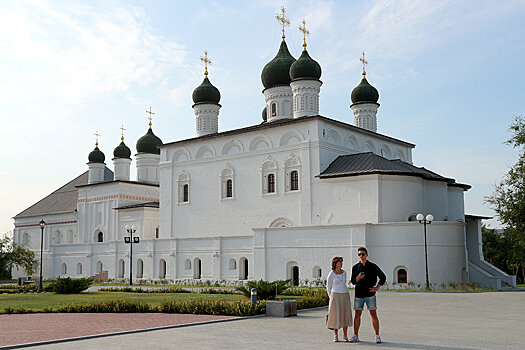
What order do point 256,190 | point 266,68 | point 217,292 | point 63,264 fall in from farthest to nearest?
point 63,264 < point 266,68 < point 256,190 < point 217,292

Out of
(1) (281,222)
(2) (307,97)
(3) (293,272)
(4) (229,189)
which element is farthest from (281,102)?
(3) (293,272)

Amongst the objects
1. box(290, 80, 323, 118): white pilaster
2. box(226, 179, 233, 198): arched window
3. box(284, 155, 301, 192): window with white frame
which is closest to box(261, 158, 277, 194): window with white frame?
box(284, 155, 301, 192): window with white frame

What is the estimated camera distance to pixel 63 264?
1606 inches

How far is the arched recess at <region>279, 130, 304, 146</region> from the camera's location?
30.6 m

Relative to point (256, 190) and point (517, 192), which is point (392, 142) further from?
point (517, 192)

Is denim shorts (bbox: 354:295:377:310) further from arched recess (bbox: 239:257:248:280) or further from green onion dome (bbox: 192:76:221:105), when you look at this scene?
green onion dome (bbox: 192:76:221:105)

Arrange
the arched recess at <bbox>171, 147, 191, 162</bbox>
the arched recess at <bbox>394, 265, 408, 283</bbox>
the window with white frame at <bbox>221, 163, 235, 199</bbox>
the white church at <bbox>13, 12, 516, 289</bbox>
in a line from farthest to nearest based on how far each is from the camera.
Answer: the arched recess at <bbox>171, 147, 191, 162</bbox>, the window with white frame at <bbox>221, 163, 235, 199</bbox>, the white church at <bbox>13, 12, 516, 289</bbox>, the arched recess at <bbox>394, 265, 408, 283</bbox>

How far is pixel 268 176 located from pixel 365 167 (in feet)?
20.1

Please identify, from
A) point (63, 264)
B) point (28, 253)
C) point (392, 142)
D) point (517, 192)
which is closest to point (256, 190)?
point (392, 142)

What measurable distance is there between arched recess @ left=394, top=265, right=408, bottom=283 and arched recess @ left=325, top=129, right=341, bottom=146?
8.54 m

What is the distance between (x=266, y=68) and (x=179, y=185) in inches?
357

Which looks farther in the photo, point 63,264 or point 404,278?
point 63,264

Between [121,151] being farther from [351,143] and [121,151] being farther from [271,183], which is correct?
[351,143]

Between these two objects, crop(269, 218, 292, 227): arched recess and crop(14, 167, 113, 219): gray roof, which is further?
crop(14, 167, 113, 219): gray roof
